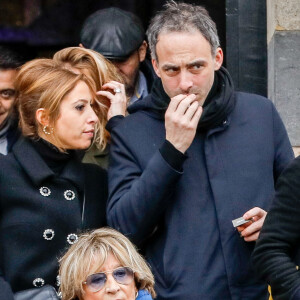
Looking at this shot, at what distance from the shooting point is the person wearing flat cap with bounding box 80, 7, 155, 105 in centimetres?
548

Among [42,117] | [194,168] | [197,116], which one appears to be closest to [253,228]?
[194,168]

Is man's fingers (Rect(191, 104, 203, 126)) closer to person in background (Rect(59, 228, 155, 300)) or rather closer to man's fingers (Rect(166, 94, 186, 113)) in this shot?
man's fingers (Rect(166, 94, 186, 113))

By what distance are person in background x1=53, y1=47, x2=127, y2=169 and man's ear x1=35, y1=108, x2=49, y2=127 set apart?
0.94 ft

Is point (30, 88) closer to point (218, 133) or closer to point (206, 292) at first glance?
point (218, 133)

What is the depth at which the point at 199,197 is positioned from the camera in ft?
14.0

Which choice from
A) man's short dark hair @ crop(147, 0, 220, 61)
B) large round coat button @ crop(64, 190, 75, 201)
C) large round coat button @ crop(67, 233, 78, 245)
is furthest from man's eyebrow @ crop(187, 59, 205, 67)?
large round coat button @ crop(67, 233, 78, 245)

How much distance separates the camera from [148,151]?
4367mm

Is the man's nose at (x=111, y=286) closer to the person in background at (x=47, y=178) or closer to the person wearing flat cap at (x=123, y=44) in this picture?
the person in background at (x=47, y=178)

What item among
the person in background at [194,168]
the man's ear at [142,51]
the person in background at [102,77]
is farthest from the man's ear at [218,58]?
the man's ear at [142,51]

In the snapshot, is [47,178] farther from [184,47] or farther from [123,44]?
[123,44]

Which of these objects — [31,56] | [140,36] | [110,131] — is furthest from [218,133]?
[31,56]

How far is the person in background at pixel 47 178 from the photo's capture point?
430 centimetres

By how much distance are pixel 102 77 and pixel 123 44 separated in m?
0.75

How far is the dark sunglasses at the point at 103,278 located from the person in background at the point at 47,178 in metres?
0.34
